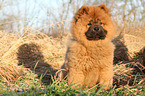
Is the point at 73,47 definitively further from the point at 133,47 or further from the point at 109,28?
the point at 133,47

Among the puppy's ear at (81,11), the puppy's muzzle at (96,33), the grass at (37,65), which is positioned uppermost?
the puppy's ear at (81,11)

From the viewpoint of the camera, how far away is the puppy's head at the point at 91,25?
2.81 metres

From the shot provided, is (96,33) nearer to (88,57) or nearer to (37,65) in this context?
(88,57)

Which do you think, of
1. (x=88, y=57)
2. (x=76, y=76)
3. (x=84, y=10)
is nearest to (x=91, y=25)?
(x=84, y=10)

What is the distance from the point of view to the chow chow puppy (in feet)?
9.09

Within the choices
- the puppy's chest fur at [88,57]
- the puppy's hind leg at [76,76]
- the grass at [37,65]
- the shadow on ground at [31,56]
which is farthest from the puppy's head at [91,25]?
the shadow on ground at [31,56]

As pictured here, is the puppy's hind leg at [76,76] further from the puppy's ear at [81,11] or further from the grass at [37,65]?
the puppy's ear at [81,11]

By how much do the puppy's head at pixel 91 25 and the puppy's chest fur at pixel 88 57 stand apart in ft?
0.66

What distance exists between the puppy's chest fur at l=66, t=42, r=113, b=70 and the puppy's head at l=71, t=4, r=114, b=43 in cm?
20

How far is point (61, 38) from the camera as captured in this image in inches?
286

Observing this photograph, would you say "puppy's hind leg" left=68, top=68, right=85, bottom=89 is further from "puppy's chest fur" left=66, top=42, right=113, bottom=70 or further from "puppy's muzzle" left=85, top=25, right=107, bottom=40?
"puppy's muzzle" left=85, top=25, right=107, bottom=40

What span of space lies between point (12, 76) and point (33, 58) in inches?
88.4

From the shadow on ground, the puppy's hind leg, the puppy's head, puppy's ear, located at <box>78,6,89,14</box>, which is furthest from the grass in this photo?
puppy's ear, located at <box>78,6,89,14</box>

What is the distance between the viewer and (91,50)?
9.30 ft
